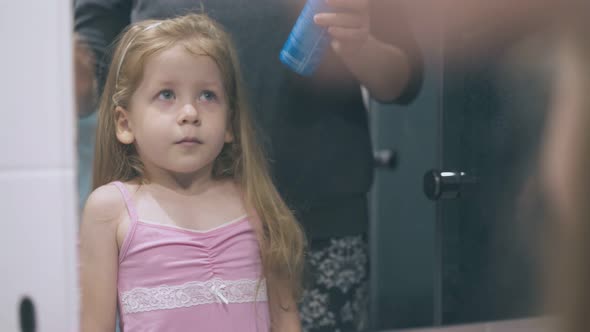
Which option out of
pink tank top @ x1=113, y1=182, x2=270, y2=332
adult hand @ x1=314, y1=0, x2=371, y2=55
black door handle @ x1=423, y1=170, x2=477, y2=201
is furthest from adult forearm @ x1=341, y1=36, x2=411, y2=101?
pink tank top @ x1=113, y1=182, x2=270, y2=332

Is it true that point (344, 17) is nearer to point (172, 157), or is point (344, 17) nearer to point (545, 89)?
point (172, 157)

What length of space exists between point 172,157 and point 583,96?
2.13ft

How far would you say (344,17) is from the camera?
834mm

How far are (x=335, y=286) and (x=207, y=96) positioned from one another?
13.3 inches

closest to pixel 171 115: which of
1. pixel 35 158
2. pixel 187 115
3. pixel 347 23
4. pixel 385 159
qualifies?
pixel 187 115

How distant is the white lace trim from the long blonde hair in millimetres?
43

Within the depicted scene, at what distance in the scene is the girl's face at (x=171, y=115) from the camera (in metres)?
0.75

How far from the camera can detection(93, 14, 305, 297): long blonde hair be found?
0.76m

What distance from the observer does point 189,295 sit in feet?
2.48

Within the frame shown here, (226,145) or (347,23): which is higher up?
(347,23)

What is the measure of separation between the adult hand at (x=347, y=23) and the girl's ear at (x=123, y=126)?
271 mm

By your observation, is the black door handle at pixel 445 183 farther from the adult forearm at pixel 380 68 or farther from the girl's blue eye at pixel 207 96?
the girl's blue eye at pixel 207 96

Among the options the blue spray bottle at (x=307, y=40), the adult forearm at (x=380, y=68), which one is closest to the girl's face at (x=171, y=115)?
the blue spray bottle at (x=307, y=40)

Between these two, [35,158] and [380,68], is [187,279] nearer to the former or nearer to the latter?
[35,158]
